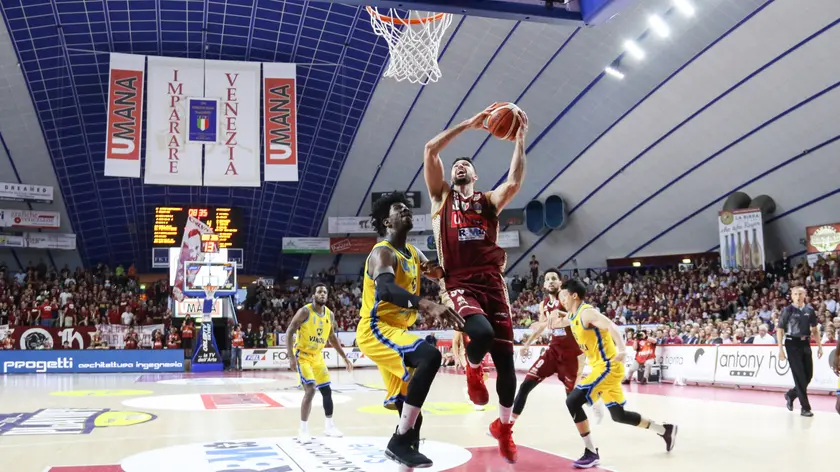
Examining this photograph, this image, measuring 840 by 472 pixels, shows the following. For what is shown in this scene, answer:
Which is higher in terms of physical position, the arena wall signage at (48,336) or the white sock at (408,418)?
the white sock at (408,418)

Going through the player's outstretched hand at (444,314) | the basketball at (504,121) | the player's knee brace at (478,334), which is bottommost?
the player's knee brace at (478,334)


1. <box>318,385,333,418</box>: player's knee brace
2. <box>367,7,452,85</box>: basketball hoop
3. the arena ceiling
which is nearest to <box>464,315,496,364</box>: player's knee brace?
<box>318,385,333,418</box>: player's knee brace

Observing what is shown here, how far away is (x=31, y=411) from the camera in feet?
41.3

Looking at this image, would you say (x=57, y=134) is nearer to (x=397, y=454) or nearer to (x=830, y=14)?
(x=830, y=14)

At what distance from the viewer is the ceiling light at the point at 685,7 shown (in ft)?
85.6

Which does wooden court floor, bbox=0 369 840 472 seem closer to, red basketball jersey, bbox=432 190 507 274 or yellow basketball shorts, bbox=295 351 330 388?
yellow basketball shorts, bbox=295 351 330 388

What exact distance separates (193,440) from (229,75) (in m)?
19.3

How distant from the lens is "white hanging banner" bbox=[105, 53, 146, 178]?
25.1 meters

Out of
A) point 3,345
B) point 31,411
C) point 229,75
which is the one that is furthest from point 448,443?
point 3,345

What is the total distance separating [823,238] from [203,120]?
24.4m

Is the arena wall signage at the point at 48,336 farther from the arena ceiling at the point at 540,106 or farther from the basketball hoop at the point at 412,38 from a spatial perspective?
the basketball hoop at the point at 412,38

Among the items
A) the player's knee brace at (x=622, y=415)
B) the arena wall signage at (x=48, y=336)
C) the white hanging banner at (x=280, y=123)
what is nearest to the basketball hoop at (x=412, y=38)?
the white hanging banner at (x=280, y=123)

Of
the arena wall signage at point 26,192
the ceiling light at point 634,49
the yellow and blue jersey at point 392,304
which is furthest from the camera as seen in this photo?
the arena wall signage at point 26,192

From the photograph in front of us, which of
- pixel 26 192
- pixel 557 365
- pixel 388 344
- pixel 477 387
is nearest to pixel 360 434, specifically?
pixel 557 365
